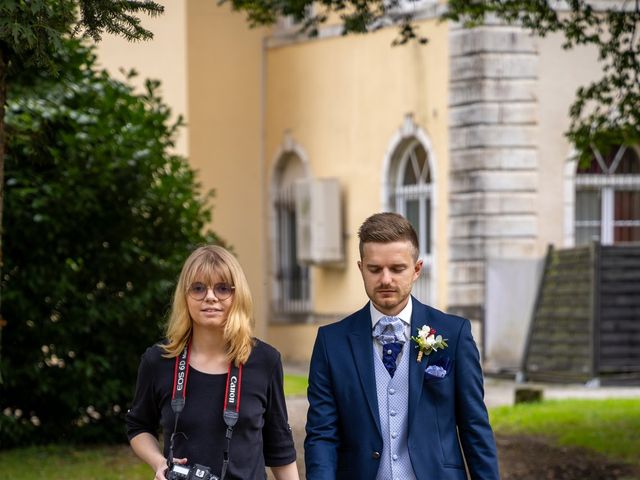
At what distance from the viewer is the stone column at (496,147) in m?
22.2

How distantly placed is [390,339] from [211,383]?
26.9 inches

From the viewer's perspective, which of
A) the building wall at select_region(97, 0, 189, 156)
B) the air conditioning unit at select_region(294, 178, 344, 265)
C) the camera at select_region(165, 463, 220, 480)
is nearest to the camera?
the camera at select_region(165, 463, 220, 480)

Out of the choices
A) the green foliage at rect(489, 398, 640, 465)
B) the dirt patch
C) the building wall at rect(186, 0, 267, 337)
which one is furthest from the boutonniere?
the building wall at rect(186, 0, 267, 337)

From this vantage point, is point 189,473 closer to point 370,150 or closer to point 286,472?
point 286,472

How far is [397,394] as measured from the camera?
5.82m

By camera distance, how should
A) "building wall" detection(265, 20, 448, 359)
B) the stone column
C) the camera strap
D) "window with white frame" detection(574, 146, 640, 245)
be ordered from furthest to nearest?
"building wall" detection(265, 20, 448, 359), "window with white frame" detection(574, 146, 640, 245), the stone column, the camera strap

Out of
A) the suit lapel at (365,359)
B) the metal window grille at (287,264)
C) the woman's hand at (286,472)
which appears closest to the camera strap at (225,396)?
the woman's hand at (286,472)

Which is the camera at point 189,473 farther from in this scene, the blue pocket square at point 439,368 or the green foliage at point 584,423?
the green foliage at point 584,423

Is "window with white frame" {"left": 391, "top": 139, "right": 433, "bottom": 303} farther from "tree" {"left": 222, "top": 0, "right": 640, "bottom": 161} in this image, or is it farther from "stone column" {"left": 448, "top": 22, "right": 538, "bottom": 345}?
"tree" {"left": 222, "top": 0, "right": 640, "bottom": 161}

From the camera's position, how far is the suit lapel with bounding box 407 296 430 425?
5758mm

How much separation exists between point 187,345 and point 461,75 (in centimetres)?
1715

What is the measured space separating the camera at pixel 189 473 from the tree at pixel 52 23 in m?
2.50

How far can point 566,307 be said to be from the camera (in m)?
19.0

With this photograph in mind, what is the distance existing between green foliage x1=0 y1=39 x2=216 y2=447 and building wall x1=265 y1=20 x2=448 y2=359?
33.0 ft
